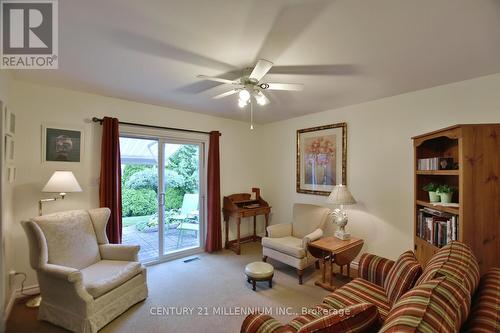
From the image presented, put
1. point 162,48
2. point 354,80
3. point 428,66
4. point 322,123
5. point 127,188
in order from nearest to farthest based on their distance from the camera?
point 162,48, point 428,66, point 354,80, point 127,188, point 322,123

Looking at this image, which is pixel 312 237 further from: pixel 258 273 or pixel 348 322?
pixel 348 322

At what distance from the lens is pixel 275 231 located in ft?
11.6

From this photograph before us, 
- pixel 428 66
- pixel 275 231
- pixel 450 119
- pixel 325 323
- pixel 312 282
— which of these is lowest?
pixel 312 282

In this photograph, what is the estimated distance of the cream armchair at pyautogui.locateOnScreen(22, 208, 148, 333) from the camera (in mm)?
1981

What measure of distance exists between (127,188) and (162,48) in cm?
230

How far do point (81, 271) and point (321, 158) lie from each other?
11.7ft

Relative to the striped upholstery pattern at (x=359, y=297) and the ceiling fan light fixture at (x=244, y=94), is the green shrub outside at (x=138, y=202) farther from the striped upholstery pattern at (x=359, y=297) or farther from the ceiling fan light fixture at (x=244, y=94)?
the striped upholstery pattern at (x=359, y=297)

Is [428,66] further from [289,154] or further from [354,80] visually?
[289,154]

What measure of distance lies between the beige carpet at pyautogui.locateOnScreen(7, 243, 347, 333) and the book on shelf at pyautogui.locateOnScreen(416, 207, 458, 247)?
1204mm

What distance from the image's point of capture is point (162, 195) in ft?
12.1

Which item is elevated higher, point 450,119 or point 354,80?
point 354,80

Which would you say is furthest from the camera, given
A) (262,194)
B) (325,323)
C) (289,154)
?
(262,194)

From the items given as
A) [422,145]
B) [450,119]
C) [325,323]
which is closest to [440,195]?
[422,145]

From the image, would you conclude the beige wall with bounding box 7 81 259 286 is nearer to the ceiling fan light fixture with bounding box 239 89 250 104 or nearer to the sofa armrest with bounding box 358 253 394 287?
the ceiling fan light fixture with bounding box 239 89 250 104
